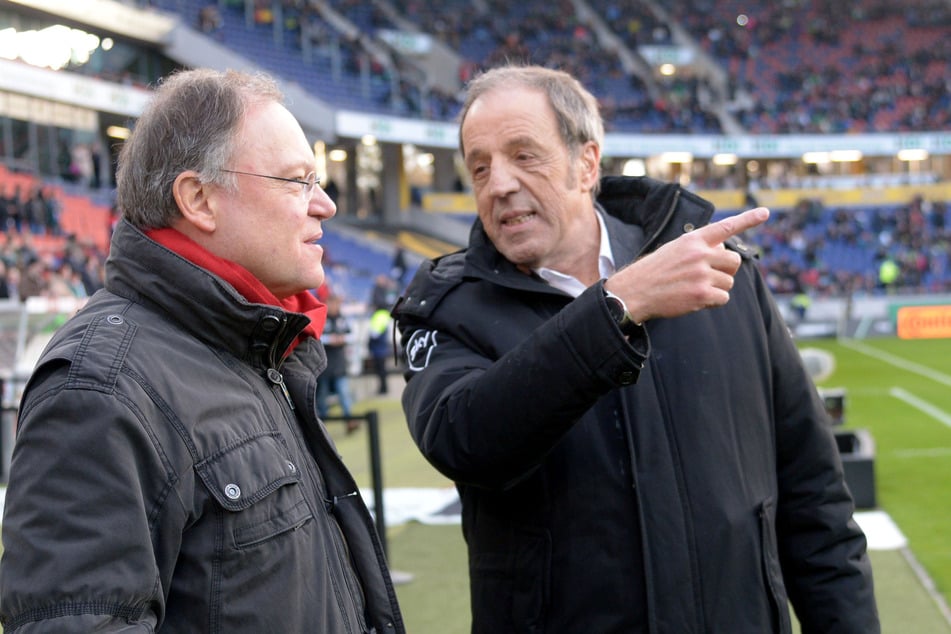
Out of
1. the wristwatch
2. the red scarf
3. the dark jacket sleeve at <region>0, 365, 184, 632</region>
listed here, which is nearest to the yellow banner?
the wristwatch

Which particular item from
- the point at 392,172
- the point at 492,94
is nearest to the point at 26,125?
the point at 392,172

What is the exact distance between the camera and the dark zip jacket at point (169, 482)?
4.39 feet

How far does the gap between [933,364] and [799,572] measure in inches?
635

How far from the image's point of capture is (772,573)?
222 cm

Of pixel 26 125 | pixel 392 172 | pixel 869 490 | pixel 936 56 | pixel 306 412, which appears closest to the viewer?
pixel 306 412

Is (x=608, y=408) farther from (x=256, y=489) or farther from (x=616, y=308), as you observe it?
(x=256, y=489)

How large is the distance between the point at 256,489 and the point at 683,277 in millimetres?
835

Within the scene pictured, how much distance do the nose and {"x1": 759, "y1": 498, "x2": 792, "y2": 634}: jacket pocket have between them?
113 centimetres

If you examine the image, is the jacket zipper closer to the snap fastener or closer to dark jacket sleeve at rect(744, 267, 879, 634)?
the snap fastener

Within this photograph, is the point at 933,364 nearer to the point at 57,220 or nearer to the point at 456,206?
the point at 57,220

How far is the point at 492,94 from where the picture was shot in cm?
241

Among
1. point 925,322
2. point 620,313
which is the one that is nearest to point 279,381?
point 620,313

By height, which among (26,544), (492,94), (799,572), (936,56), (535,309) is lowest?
(799,572)

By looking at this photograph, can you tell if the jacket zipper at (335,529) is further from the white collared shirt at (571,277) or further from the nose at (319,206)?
the white collared shirt at (571,277)
